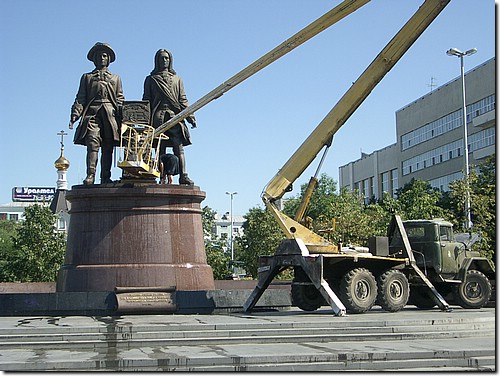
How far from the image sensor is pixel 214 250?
154ft

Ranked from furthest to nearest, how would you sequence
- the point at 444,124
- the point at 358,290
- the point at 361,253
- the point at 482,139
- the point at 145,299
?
the point at 444,124, the point at 482,139, the point at 361,253, the point at 358,290, the point at 145,299

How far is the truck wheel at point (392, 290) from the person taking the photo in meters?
17.8

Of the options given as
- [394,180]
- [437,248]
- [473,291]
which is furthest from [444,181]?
[437,248]

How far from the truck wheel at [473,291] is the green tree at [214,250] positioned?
68.4 feet

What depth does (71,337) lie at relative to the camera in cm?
1301

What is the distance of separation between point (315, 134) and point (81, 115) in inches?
226

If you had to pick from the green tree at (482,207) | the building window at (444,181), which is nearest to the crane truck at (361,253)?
the green tree at (482,207)

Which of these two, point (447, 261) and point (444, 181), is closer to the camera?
point (447, 261)

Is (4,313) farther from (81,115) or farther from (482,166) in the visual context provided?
(482,166)

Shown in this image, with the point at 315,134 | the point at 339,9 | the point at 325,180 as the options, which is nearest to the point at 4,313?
the point at 315,134

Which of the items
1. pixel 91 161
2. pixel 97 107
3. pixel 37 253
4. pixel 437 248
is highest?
pixel 97 107

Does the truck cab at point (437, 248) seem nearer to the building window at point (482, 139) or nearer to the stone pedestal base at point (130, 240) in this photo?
the stone pedestal base at point (130, 240)

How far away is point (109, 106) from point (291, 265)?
20.1 ft

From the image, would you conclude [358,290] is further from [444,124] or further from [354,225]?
[444,124]
